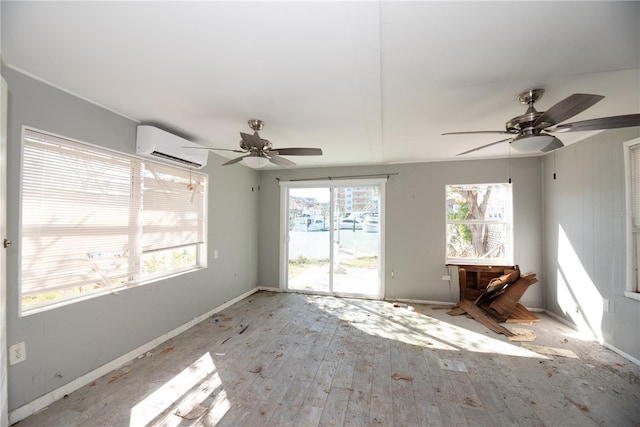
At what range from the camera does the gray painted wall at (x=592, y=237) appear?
2.57 meters

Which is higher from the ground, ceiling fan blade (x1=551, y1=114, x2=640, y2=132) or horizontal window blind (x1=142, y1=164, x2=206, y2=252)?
ceiling fan blade (x1=551, y1=114, x2=640, y2=132)

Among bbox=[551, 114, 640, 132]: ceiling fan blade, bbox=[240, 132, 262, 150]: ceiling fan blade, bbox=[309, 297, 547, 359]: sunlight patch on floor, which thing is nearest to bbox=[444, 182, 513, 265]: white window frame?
bbox=[309, 297, 547, 359]: sunlight patch on floor

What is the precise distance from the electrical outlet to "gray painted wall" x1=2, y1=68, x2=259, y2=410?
30 millimetres

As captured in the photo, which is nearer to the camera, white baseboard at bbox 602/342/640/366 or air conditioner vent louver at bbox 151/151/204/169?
white baseboard at bbox 602/342/640/366

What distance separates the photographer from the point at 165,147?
2.66 meters

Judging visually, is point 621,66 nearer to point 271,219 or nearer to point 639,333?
point 639,333

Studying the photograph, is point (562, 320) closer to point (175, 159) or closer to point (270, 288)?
point (270, 288)

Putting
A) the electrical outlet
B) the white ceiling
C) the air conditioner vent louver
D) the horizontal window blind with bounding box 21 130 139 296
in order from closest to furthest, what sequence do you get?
the white ceiling < the electrical outlet < the horizontal window blind with bounding box 21 130 139 296 < the air conditioner vent louver

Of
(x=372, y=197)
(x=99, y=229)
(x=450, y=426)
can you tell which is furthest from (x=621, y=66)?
(x=99, y=229)

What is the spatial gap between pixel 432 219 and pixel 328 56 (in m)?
A: 3.40

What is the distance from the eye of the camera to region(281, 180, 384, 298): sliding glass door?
14.8ft

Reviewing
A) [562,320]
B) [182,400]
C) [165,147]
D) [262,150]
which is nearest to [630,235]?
[562,320]

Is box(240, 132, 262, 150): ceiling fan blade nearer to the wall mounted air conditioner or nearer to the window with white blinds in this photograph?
the wall mounted air conditioner

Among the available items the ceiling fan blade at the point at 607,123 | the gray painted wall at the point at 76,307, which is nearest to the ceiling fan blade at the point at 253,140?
the gray painted wall at the point at 76,307
